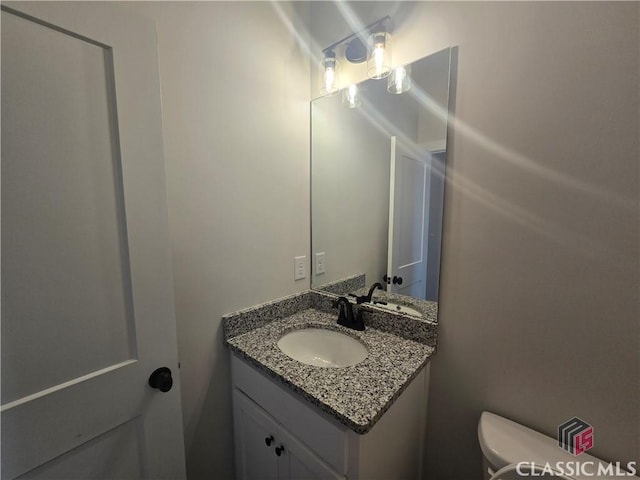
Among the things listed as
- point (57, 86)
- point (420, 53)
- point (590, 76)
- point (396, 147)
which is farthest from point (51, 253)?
point (590, 76)

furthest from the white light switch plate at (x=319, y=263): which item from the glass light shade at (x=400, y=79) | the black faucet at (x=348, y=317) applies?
the glass light shade at (x=400, y=79)

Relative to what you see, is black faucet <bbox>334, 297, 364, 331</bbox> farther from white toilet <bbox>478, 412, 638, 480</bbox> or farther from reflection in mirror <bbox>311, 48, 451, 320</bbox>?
white toilet <bbox>478, 412, 638, 480</bbox>

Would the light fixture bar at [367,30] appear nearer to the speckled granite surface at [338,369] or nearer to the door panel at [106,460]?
the speckled granite surface at [338,369]

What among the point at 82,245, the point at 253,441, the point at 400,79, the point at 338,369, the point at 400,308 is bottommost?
the point at 253,441

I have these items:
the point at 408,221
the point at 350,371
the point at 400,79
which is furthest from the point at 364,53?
the point at 350,371

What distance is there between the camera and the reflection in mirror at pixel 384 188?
105 cm

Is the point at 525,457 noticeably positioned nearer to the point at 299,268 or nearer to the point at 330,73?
the point at 299,268

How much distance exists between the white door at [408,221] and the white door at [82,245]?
931 millimetres

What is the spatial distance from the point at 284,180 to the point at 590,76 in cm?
111

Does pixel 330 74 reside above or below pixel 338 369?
above

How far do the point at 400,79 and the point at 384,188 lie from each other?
0.46 metres

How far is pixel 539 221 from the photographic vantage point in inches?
32.9

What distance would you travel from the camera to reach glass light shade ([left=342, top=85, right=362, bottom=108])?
50.3 inches

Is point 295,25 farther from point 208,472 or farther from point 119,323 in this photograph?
point 208,472
